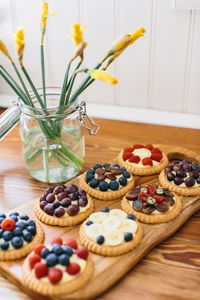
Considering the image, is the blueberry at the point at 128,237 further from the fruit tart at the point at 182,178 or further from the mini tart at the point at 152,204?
the fruit tart at the point at 182,178

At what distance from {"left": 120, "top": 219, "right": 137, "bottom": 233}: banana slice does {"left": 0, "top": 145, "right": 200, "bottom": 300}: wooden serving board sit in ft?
0.14

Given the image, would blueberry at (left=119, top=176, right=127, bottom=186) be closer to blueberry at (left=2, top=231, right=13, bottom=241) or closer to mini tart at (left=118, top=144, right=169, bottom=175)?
mini tart at (left=118, top=144, right=169, bottom=175)

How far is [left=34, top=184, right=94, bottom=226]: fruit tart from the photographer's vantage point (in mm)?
1112

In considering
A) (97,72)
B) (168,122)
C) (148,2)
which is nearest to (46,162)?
(97,72)

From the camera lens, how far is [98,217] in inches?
43.3

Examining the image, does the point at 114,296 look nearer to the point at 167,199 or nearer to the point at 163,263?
the point at 163,263

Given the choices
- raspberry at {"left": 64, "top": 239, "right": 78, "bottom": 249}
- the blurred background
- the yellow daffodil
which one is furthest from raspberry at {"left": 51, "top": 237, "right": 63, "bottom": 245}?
the blurred background

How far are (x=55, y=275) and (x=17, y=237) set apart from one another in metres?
0.17

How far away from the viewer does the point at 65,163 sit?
4.33 feet

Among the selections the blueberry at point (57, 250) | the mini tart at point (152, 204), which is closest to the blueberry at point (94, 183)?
the mini tart at point (152, 204)

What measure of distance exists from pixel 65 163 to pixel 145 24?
675 mm

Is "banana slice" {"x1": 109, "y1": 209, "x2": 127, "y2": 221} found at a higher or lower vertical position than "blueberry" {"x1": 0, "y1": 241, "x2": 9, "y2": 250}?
lower

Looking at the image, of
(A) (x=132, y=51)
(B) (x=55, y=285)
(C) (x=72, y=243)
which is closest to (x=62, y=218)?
(C) (x=72, y=243)

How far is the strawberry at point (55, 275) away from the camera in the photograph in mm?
895
